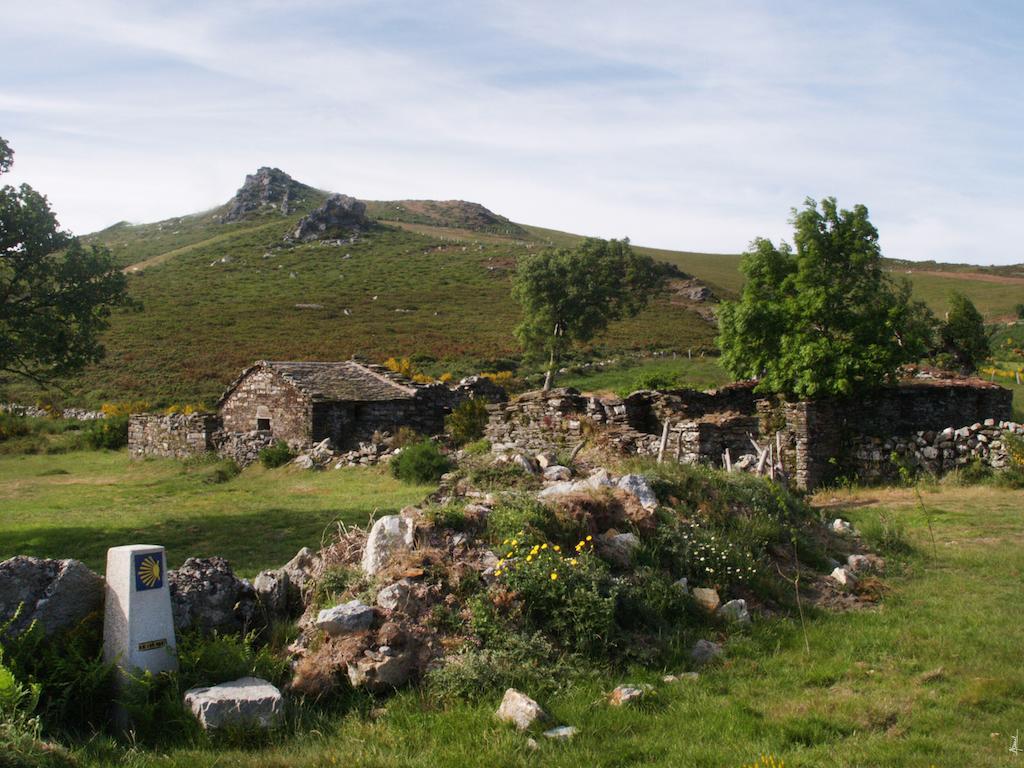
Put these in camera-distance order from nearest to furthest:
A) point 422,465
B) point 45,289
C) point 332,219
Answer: point 45,289 → point 422,465 → point 332,219

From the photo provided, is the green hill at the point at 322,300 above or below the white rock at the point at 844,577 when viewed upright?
above

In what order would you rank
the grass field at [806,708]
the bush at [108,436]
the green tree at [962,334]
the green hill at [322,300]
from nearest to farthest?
1. the grass field at [806,708]
2. the bush at [108,436]
3. the green tree at [962,334]
4. the green hill at [322,300]

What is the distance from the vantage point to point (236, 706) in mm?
4816

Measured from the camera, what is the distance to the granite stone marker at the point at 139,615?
5.03 meters

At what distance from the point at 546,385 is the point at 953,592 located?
31288 mm

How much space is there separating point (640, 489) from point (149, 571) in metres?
5.00

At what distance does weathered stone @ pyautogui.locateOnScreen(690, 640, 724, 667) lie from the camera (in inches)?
239

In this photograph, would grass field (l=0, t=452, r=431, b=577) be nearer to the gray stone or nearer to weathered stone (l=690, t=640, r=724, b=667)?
the gray stone

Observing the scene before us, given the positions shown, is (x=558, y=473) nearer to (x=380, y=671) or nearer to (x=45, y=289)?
(x=380, y=671)

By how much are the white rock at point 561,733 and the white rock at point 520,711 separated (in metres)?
0.12

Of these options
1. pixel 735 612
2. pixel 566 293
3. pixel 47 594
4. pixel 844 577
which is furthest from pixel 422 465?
pixel 566 293

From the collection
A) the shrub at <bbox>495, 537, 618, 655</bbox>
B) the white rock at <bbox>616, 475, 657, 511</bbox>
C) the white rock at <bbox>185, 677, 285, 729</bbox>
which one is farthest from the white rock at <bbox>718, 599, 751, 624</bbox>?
the white rock at <bbox>185, 677, 285, 729</bbox>

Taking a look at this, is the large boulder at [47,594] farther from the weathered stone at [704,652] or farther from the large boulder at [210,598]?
the weathered stone at [704,652]

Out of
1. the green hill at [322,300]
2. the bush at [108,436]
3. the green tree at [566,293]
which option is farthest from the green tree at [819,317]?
the green tree at [566,293]
